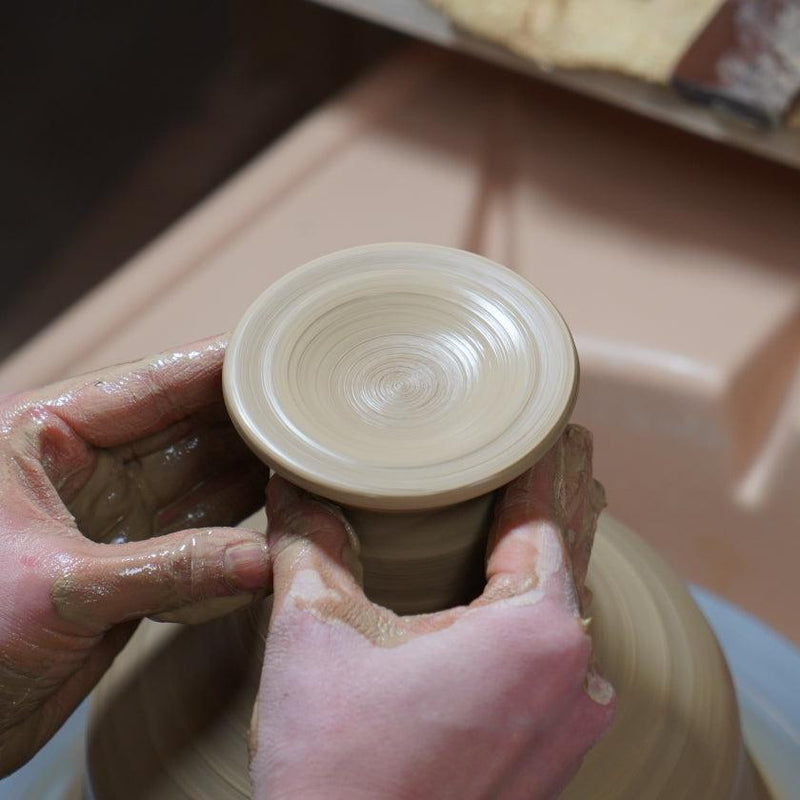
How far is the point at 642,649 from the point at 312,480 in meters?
0.42

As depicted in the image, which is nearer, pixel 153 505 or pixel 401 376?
pixel 401 376

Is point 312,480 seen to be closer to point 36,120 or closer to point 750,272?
point 750,272

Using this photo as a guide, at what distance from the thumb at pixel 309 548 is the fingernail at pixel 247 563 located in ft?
0.05

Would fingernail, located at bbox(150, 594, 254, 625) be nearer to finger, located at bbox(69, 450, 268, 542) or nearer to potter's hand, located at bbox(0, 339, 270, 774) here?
potter's hand, located at bbox(0, 339, 270, 774)

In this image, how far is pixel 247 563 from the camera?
0.90 meters

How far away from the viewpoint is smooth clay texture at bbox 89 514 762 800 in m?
0.96

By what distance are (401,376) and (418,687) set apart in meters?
0.24

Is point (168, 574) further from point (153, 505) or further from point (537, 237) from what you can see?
point (537, 237)

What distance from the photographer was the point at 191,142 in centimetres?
278

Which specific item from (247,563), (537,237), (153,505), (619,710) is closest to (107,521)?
(153,505)

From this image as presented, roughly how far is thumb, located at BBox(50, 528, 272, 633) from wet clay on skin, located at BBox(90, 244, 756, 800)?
0.08 m

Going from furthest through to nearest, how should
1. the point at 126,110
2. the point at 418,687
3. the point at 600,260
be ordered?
1. the point at 126,110
2. the point at 600,260
3. the point at 418,687

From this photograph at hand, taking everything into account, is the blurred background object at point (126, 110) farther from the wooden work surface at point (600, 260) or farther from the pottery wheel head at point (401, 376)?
the pottery wheel head at point (401, 376)

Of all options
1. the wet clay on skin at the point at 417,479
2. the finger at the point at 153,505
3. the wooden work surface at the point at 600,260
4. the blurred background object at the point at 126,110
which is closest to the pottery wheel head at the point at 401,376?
the wet clay on skin at the point at 417,479
